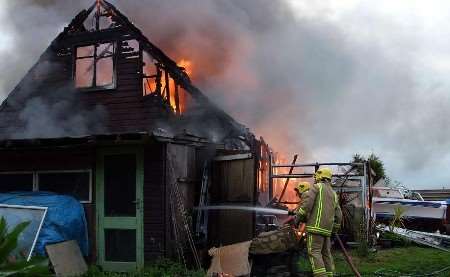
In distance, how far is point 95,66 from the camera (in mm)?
12484

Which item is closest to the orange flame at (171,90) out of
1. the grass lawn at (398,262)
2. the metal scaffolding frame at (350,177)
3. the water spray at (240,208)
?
the metal scaffolding frame at (350,177)

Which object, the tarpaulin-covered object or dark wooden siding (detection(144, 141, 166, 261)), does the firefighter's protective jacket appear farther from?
the tarpaulin-covered object

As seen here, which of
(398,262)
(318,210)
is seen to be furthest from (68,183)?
(398,262)

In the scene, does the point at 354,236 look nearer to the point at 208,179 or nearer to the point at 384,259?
the point at 384,259

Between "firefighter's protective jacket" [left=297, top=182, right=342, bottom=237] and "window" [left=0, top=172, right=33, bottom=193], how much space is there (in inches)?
209

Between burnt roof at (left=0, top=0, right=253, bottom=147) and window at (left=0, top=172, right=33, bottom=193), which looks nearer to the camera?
window at (left=0, top=172, right=33, bottom=193)

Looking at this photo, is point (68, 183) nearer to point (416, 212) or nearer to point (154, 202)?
point (154, 202)

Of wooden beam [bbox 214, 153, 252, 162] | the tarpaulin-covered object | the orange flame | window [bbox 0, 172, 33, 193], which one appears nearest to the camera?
the tarpaulin-covered object

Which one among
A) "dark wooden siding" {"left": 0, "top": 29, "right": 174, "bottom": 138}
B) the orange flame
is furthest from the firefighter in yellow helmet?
the orange flame

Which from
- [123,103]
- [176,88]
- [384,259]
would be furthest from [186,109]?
[384,259]

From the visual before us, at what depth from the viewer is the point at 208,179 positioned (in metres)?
10.1

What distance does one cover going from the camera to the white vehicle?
15.0 m

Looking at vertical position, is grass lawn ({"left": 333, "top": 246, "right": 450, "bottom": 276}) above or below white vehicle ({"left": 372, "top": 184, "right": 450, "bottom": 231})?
below

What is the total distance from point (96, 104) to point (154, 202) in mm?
4130
